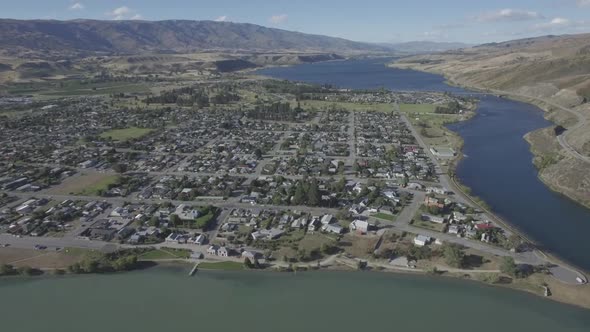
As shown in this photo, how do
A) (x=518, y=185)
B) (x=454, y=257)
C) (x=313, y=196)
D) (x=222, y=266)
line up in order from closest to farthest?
(x=454, y=257)
(x=222, y=266)
(x=313, y=196)
(x=518, y=185)

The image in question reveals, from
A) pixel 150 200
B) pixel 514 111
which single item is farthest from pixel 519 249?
pixel 514 111

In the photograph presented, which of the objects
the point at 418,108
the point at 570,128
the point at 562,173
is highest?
the point at 570,128

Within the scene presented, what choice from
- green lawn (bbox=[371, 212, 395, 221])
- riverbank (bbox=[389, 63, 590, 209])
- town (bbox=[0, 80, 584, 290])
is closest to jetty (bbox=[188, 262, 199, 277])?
town (bbox=[0, 80, 584, 290])

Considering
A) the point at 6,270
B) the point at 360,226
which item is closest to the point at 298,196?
the point at 360,226

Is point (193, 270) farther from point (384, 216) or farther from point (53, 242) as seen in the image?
point (384, 216)

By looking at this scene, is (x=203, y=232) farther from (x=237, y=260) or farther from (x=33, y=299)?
(x=33, y=299)

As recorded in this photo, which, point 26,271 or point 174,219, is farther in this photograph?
point 174,219

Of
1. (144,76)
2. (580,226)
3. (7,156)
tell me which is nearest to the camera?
(580,226)

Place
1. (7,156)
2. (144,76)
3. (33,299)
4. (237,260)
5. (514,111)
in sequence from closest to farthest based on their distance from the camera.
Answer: (33,299) < (237,260) < (7,156) < (514,111) < (144,76)
